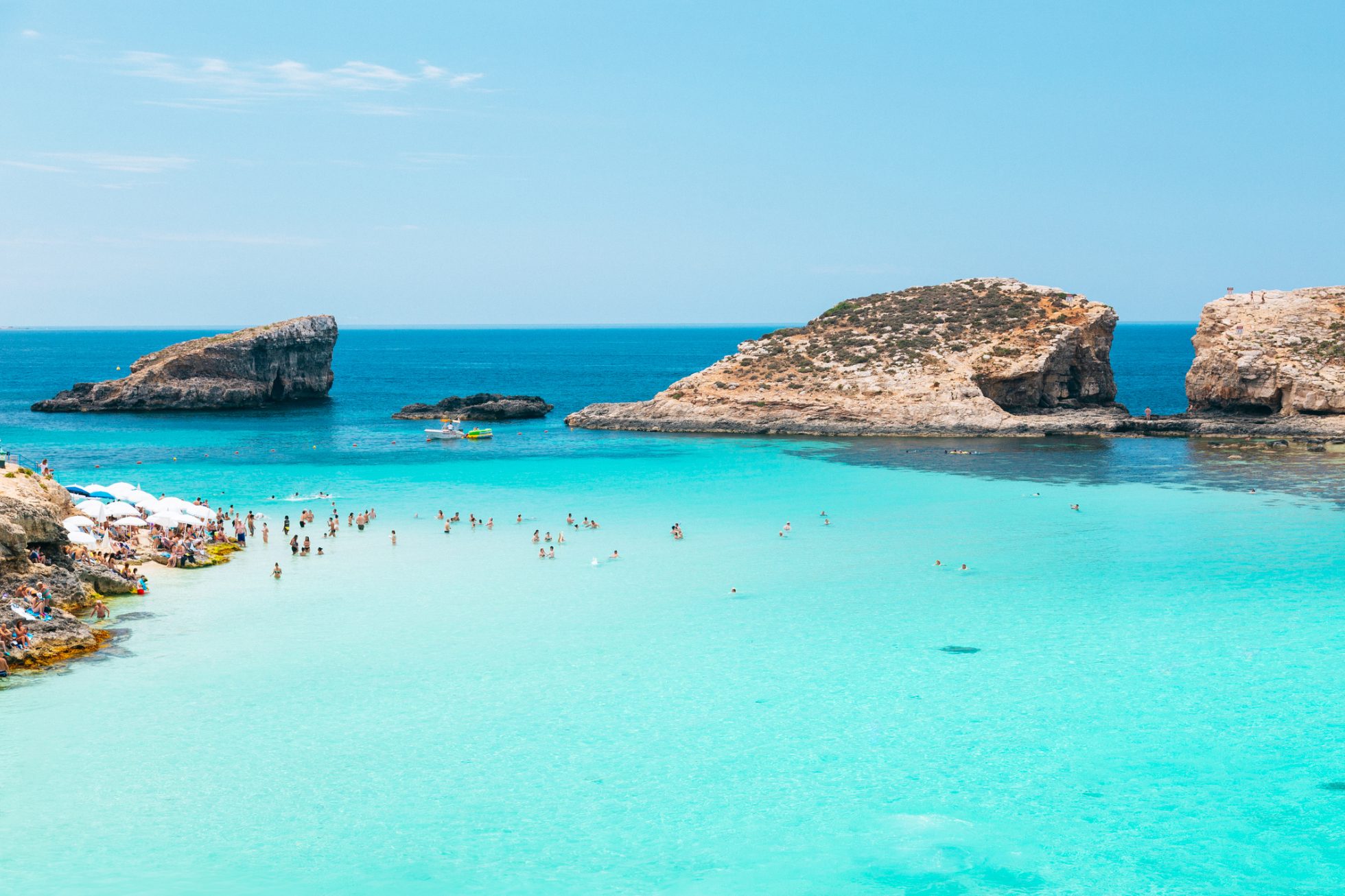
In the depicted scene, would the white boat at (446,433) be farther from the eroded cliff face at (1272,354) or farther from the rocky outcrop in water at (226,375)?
the eroded cliff face at (1272,354)

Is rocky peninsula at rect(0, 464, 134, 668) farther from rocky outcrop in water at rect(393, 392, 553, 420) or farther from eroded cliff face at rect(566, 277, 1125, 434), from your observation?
rocky outcrop in water at rect(393, 392, 553, 420)

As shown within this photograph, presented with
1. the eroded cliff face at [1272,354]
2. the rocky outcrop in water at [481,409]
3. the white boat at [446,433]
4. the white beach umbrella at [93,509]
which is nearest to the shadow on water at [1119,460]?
the eroded cliff face at [1272,354]

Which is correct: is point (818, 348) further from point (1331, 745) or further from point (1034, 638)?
point (1331, 745)

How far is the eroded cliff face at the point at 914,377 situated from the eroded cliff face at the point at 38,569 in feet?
175

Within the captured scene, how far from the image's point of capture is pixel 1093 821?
63.7 feet

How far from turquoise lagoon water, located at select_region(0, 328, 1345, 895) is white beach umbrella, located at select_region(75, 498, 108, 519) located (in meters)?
5.37

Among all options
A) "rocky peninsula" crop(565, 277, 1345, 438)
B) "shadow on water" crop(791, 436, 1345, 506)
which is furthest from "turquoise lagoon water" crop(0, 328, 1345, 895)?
"rocky peninsula" crop(565, 277, 1345, 438)

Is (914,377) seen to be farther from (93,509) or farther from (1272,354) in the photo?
(93,509)

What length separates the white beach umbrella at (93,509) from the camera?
41.2 meters

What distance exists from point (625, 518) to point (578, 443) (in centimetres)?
2938

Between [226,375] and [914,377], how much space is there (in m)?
62.1

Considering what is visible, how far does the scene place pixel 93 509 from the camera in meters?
41.7

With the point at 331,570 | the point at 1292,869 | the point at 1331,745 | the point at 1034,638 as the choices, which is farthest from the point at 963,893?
the point at 331,570

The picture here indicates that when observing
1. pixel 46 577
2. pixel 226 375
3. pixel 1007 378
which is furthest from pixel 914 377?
pixel 226 375
